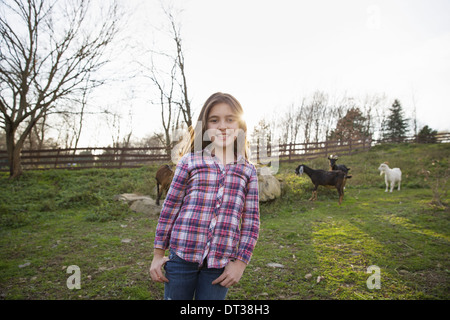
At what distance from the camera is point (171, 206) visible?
1.40m

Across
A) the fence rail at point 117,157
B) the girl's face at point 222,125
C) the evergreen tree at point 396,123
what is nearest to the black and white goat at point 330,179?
the fence rail at point 117,157

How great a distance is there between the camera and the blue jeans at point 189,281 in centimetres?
127

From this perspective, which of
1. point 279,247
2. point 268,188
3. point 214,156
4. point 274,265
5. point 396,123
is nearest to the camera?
point 214,156

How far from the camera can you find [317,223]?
5996 mm

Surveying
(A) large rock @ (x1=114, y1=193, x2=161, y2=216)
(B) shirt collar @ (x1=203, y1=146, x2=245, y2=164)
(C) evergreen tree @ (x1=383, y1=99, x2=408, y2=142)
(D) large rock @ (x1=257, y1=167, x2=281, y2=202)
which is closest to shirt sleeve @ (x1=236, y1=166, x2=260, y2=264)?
(B) shirt collar @ (x1=203, y1=146, x2=245, y2=164)

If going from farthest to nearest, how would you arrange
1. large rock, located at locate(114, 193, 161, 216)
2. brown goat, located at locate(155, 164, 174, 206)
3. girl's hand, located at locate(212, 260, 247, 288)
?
brown goat, located at locate(155, 164, 174, 206)
large rock, located at locate(114, 193, 161, 216)
girl's hand, located at locate(212, 260, 247, 288)

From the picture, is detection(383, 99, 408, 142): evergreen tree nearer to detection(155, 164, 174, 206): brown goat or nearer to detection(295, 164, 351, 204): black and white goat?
detection(295, 164, 351, 204): black and white goat

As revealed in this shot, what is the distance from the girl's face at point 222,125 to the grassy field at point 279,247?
234cm

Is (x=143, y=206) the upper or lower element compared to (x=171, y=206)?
lower

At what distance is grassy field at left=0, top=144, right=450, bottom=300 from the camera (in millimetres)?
3014

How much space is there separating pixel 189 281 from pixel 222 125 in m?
0.96

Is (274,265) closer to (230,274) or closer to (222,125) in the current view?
(230,274)

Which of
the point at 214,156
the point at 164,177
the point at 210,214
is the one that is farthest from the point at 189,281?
the point at 164,177

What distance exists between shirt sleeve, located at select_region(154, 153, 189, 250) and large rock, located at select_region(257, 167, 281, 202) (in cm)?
645
